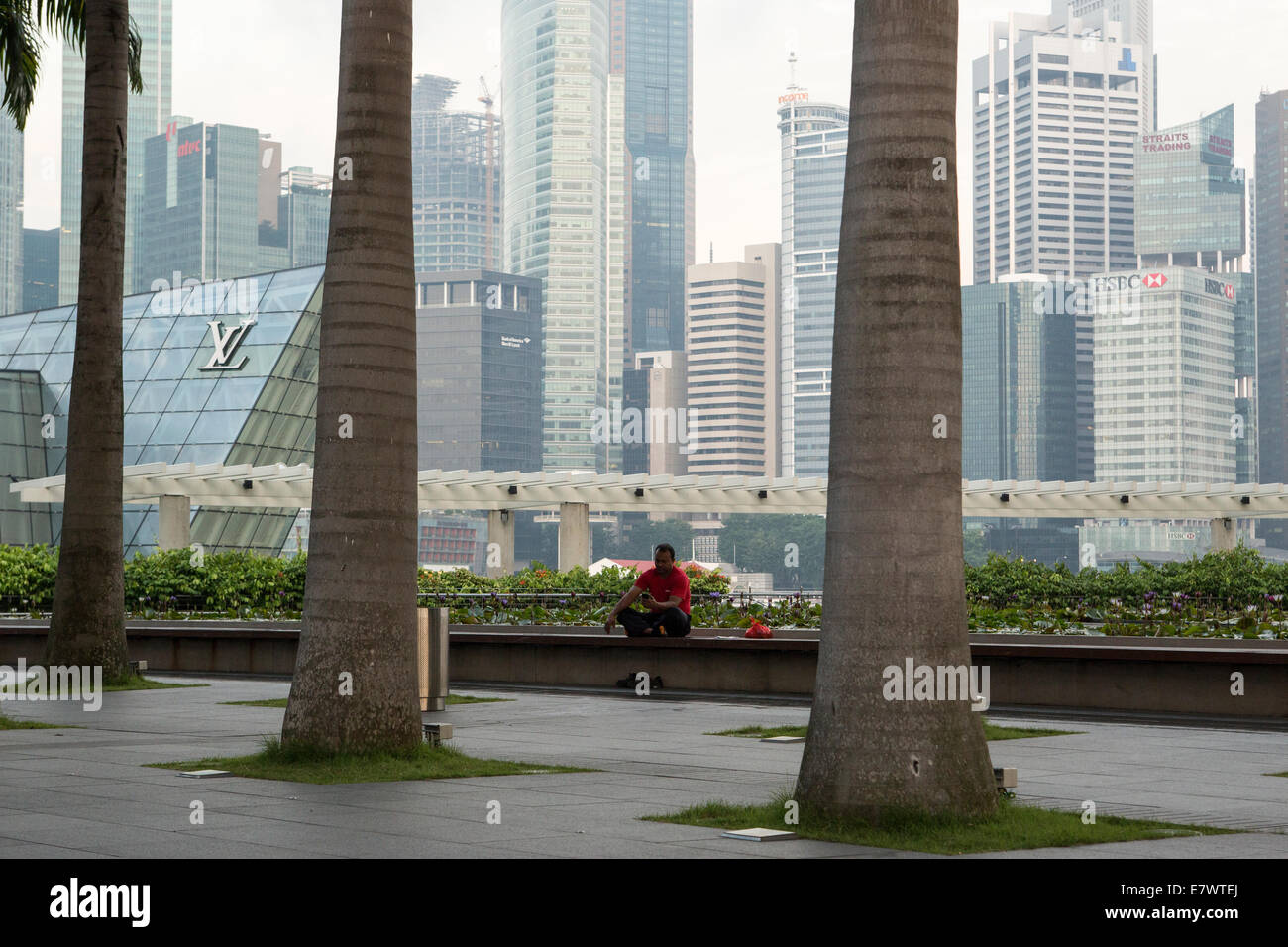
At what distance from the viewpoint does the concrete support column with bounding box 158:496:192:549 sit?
4291cm

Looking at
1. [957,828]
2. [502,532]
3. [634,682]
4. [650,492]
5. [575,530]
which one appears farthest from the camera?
[502,532]

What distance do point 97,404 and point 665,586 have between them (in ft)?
21.7

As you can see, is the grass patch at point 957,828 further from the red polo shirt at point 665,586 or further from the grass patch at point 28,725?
the red polo shirt at point 665,586

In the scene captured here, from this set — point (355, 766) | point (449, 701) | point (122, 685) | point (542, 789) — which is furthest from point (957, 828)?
point (122, 685)

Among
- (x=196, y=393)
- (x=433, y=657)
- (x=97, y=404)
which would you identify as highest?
(x=196, y=393)

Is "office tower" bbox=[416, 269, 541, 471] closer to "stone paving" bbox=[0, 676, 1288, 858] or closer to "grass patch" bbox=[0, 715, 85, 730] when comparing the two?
"grass patch" bbox=[0, 715, 85, 730]

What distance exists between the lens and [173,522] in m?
43.2

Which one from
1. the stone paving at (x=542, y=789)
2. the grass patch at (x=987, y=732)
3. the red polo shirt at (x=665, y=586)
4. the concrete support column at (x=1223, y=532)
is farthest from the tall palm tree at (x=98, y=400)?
the concrete support column at (x=1223, y=532)

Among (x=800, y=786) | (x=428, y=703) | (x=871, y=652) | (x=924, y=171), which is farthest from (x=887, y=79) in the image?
(x=428, y=703)

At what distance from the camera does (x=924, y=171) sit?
822cm

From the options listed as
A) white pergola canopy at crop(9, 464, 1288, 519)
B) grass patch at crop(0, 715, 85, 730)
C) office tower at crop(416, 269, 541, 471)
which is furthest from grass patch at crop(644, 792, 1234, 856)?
office tower at crop(416, 269, 541, 471)

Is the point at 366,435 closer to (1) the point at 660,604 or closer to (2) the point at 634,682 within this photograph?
(1) the point at 660,604

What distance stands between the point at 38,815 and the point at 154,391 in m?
50.5

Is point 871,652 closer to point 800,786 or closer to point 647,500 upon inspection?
→ point 800,786
